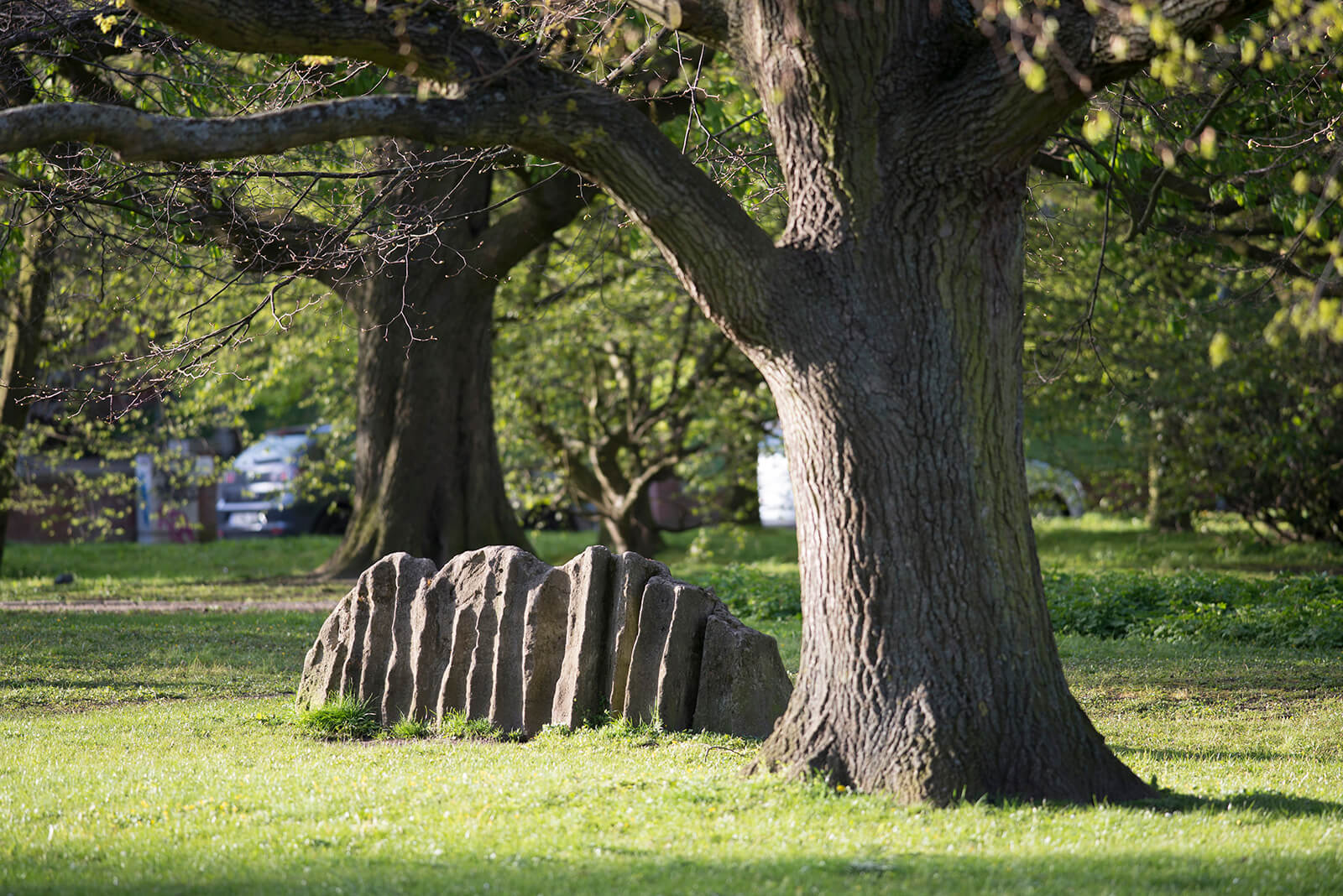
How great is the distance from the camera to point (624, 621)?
7.09 meters

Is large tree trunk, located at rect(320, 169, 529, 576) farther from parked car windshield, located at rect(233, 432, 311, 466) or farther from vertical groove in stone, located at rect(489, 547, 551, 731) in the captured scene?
parked car windshield, located at rect(233, 432, 311, 466)

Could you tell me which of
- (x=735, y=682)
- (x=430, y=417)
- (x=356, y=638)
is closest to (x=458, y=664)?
(x=356, y=638)

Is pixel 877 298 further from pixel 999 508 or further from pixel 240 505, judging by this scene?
pixel 240 505

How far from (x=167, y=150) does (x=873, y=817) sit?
3.69 meters

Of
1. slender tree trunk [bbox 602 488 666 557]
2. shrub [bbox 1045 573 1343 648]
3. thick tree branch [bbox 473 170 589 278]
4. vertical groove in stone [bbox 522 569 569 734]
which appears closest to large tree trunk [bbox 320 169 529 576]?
thick tree branch [bbox 473 170 589 278]

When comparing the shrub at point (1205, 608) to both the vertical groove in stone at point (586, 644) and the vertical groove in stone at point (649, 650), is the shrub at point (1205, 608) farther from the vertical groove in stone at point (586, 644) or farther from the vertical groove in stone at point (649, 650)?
the vertical groove in stone at point (586, 644)

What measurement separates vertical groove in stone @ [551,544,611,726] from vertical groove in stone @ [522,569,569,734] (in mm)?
44

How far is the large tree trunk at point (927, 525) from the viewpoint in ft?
17.6

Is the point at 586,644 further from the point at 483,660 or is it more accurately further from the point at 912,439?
the point at 912,439

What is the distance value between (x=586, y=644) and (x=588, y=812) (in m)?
1.86

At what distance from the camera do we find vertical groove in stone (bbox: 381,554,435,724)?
7547mm

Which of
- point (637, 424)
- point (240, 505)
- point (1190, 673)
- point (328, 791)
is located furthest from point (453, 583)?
point (240, 505)

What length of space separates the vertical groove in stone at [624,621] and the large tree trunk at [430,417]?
307 inches

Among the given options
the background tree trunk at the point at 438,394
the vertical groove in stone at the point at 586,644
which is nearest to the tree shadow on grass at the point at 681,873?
the vertical groove in stone at the point at 586,644
